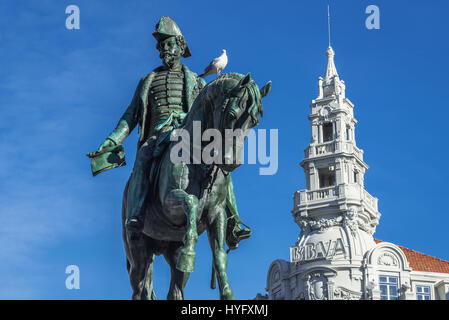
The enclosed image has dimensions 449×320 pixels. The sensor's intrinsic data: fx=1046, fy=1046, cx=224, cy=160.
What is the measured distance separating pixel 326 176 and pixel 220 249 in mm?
76900

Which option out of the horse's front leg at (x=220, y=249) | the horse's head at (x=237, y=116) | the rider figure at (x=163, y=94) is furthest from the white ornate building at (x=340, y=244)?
the horse's head at (x=237, y=116)

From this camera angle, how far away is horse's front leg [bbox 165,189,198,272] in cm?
1930

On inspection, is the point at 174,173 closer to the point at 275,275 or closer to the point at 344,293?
the point at 344,293

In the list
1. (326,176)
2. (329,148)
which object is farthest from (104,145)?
(326,176)

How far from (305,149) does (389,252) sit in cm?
1344

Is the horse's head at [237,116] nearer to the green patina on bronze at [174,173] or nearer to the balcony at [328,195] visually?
the green patina on bronze at [174,173]

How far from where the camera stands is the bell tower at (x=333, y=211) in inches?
3413

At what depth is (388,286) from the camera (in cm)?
8619

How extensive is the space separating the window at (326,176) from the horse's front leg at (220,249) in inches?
2953
